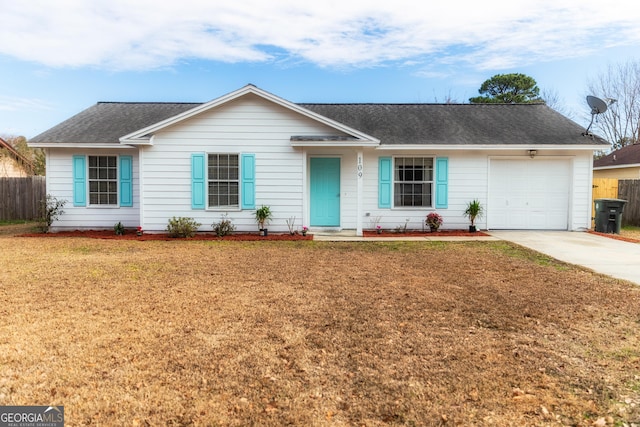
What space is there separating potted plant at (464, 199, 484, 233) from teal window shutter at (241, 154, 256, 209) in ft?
21.7

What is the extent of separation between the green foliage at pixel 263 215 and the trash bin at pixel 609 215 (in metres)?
10.2

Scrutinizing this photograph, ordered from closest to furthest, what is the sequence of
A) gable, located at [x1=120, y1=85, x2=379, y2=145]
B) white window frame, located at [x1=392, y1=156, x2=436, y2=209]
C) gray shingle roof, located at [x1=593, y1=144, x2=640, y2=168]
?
gable, located at [x1=120, y1=85, x2=379, y2=145] → white window frame, located at [x1=392, y1=156, x2=436, y2=209] → gray shingle roof, located at [x1=593, y1=144, x2=640, y2=168]

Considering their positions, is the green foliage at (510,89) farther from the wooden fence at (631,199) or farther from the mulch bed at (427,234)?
the mulch bed at (427,234)

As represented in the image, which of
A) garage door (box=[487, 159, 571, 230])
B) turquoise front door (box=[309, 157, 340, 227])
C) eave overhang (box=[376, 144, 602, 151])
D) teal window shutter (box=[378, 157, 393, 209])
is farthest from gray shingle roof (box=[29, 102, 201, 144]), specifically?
garage door (box=[487, 159, 571, 230])

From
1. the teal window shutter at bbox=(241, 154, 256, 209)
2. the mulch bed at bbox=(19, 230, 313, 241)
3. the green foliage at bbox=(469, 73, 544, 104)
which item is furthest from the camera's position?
the green foliage at bbox=(469, 73, 544, 104)

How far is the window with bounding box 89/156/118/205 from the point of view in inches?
479

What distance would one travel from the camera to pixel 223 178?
37.5 feet

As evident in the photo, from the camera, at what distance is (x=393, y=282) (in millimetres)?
6113

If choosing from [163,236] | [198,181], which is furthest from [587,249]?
[163,236]

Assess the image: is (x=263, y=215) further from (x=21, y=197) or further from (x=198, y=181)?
(x=21, y=197)

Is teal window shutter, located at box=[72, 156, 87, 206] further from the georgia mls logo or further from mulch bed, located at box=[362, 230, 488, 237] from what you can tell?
the georgia mls logo

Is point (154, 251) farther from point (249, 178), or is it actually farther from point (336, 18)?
point (336, 18)

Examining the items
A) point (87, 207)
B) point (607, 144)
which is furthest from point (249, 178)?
point (607, 144)

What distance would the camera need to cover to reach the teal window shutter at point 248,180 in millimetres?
11297
